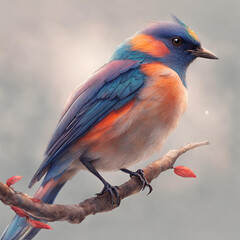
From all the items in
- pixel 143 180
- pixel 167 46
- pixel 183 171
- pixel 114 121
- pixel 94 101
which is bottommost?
pixel 143 180

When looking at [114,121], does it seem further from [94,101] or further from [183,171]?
[183,171]

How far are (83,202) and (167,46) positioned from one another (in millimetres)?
1287

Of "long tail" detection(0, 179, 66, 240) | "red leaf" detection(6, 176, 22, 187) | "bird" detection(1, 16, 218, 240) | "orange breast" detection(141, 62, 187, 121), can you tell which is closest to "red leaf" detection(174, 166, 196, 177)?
"bird" detection(1, 16, 218, 240)

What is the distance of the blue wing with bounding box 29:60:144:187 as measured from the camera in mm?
2619

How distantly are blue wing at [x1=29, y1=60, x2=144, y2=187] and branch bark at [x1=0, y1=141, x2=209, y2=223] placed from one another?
0.40 metres

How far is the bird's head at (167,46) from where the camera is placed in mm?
2900

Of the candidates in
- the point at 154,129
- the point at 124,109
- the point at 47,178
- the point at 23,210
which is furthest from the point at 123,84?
the point at 23,210

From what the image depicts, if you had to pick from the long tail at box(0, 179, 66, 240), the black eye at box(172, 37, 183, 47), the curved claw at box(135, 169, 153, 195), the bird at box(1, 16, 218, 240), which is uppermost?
the black eye at box(172, 37, 183, 47)

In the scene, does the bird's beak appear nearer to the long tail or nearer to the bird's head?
the bird's head

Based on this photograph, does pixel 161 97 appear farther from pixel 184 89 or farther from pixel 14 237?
pixel 14 237

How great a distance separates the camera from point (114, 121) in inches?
104

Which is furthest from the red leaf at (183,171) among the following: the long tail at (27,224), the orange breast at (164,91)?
the long tail at (27,224)

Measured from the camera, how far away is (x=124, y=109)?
2.67 m

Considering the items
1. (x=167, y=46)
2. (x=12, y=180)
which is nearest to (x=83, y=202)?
(x=12, y=180)
